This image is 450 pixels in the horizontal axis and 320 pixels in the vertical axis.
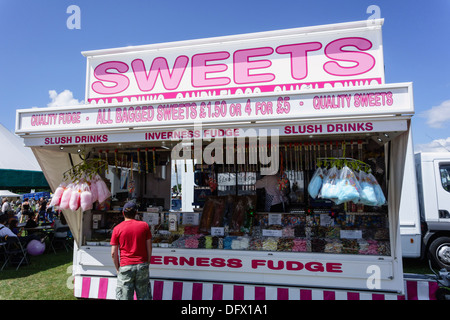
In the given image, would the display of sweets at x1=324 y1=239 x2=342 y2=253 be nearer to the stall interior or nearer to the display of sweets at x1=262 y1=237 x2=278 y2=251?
the stall interior

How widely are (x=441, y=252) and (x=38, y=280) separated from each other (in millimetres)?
8256

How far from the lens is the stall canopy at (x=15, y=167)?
7469mm

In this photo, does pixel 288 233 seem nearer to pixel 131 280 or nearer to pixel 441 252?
pixel 131 280

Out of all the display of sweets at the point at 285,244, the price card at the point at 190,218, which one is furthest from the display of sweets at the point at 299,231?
the price card at the point at 190,218

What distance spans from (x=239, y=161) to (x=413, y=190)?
146 inches

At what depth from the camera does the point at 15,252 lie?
21.8 feet

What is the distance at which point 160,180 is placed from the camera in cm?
730

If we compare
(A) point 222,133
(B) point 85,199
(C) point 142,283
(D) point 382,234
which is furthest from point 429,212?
(B) point 85,199

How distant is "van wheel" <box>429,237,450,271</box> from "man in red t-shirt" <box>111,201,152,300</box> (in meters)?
6.06

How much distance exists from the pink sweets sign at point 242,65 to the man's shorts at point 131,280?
2.44m

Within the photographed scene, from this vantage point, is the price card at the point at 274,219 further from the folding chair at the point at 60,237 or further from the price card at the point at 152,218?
the folding chair at the point at 60,237

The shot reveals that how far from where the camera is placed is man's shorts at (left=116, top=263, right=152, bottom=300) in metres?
3.28
